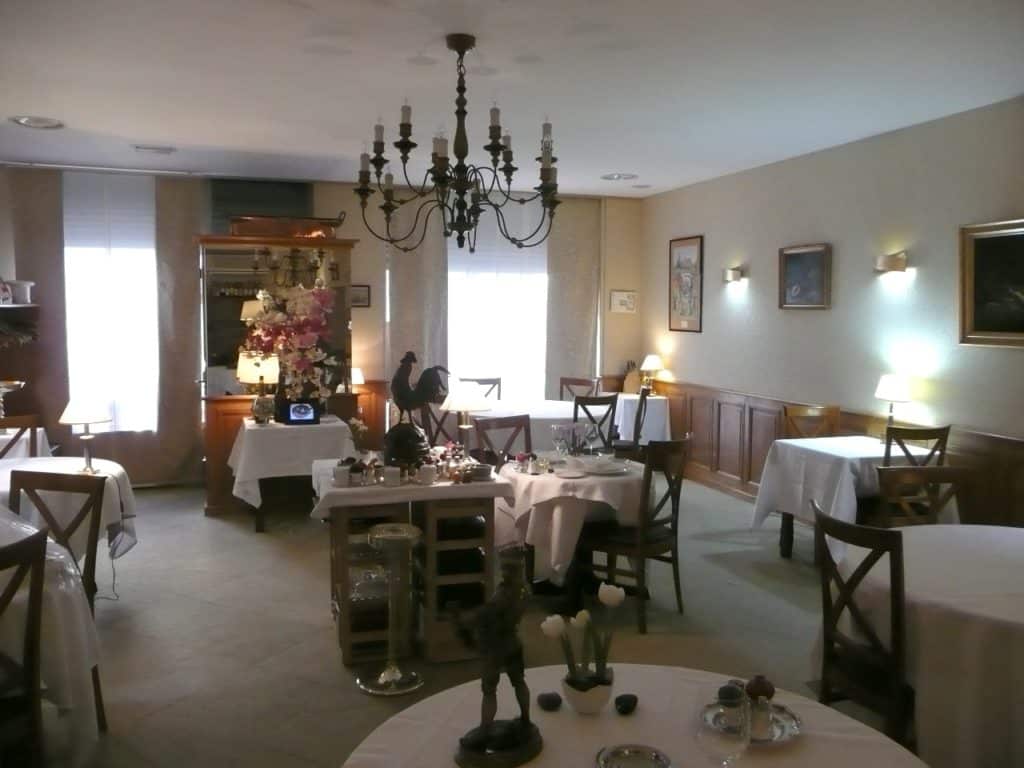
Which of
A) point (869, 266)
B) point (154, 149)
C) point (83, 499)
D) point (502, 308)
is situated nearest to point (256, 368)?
point (154, 149)

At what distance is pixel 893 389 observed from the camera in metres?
5.21

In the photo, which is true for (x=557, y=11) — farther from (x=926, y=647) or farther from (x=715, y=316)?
(x=715, y=316)

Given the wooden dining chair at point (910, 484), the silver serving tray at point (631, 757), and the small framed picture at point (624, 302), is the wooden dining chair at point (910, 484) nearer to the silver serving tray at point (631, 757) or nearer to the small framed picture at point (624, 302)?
the silver serving tray at point (631, 757)

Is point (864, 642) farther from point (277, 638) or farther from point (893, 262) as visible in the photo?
point (893, 262)

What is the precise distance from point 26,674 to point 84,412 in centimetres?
235

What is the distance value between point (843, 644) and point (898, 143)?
3957 millimetres

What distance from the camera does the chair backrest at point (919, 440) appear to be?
4664 millimetres

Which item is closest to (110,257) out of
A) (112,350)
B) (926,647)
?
(112,350)

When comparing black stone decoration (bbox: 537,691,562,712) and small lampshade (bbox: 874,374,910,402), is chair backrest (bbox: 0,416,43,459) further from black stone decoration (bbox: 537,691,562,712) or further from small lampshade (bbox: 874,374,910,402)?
small lampshade (bbox: 874,374,910,402)

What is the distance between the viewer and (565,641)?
69.3 inches

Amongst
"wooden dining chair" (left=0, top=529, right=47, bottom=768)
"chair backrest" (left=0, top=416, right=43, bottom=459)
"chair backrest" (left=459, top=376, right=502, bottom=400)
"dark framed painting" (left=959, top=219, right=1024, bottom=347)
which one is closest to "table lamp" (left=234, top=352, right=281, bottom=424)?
"chair backrest" (left=0, top=416, right=43, bottom=459)

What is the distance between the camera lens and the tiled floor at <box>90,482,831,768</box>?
3.10 m

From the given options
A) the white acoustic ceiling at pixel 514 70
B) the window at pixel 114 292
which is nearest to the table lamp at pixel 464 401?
the white acoustic ceiling at pixel 514 70

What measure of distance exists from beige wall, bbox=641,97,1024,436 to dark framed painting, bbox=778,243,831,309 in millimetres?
76
